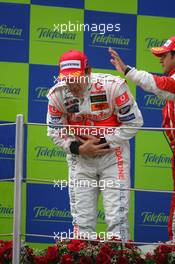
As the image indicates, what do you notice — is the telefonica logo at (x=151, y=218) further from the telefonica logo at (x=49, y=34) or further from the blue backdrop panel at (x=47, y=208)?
the telefonica logo at (x=49, y=34)

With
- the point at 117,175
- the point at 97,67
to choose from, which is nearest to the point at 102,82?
the point at 117,175

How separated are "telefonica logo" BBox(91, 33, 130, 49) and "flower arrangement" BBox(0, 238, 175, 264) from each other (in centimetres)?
226

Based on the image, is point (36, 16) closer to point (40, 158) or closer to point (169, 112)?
point (40, 158)

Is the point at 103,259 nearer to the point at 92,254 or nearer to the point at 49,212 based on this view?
the point at 92,254

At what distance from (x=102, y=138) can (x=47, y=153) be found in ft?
5.34

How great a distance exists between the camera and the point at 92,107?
493 centimetres

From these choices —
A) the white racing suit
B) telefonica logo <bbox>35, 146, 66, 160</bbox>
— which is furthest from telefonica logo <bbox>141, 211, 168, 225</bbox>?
the white racing suit

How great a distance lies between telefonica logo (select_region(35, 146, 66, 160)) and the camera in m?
6.41

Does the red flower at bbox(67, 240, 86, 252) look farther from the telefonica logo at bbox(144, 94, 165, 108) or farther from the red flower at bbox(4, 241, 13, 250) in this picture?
the telefonica logo at bbox(144, 94, 165, 108)

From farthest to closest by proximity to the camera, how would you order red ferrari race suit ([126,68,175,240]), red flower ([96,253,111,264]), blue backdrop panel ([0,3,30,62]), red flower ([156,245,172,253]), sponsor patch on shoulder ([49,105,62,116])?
blue backdrop panel ([0,3,30,62]) < sponsor patch on shoulder ([49,105,62,116]) < red ferrari race suit ([126,68,175,240]) < red flower ([156,245,172,253]) < red flower ([96,253,111,264])

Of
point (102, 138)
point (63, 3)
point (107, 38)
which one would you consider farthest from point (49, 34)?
point (102, 138)

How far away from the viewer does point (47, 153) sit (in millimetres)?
6438

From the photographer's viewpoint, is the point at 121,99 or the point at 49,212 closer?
the point at 121,99

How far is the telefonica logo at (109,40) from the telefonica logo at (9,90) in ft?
2.18
